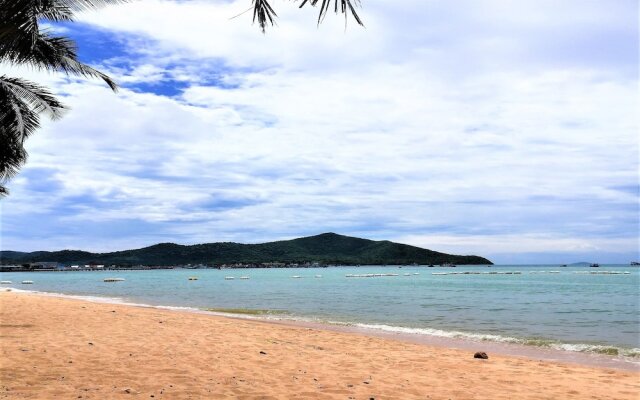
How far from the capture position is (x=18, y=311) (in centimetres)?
1667

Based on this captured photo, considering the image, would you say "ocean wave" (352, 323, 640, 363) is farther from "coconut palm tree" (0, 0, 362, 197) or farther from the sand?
"coconut palm tree" (0, 0, 362, 197)

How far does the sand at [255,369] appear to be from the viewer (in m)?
6.75

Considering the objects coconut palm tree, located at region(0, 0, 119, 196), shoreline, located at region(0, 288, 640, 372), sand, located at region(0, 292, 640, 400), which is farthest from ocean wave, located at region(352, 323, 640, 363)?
coconut palm tree, located at region(0, 0, 119, 196)

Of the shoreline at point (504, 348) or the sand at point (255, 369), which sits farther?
the shoreline at point (504, 348)

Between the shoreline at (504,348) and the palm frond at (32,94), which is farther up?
the palm frond at (32,94)

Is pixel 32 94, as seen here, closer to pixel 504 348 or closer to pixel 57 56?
pixel 57 56

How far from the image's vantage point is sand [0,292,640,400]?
675 centimetres

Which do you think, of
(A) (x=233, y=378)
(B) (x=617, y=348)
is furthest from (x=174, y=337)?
(B) (x=617, y=348)

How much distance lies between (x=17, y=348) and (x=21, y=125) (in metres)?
7.57

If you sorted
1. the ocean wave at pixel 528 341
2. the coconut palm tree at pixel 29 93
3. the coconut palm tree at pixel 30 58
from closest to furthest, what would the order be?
the coconut palm tree at pixel 30 58 < the coconut palm tree at pixel 29 93 < the ocean wave at pixel 528 341

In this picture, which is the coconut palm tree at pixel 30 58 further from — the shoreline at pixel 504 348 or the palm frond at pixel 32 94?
the shoreline at pixel 504 348

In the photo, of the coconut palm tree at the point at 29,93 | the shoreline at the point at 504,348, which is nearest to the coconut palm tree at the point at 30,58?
the coconut palm tree at the point at 29,93

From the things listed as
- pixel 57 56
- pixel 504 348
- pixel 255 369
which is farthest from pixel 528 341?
pixel 57 56

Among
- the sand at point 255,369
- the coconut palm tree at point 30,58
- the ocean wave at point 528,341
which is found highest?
the coconut palm tree at point 30,58
